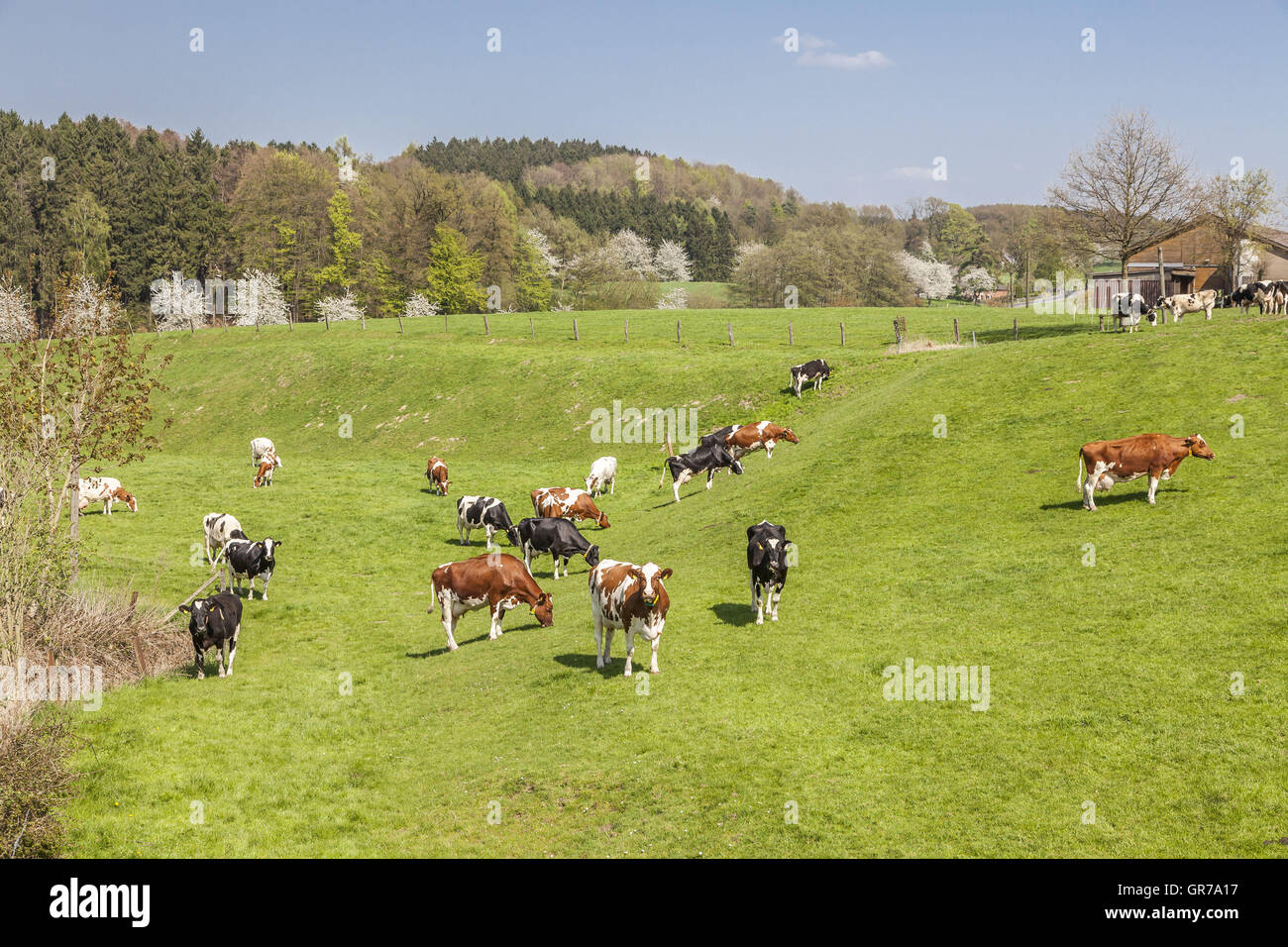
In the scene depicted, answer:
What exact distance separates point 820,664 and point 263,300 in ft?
354

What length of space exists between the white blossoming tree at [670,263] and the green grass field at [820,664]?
446 ft

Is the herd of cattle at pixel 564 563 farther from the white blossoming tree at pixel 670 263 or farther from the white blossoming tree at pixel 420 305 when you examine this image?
the white blossoming tree at pixel 670 263

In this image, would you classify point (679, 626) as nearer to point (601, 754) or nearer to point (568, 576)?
point (601, 754)

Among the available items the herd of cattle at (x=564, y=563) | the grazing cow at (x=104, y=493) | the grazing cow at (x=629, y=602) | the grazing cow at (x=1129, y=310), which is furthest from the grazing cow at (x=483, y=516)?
the grazing cow at (x=1129, y=310)

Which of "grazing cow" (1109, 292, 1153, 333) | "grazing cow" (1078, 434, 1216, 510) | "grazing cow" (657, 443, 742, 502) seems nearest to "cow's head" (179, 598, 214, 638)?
"grazing cow" (657, 443, 742, 502)

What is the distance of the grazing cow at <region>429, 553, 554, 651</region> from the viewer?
69.4 feet

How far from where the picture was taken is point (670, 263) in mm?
170875

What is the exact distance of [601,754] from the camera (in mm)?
14234

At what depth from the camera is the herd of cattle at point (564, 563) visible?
56.9ft

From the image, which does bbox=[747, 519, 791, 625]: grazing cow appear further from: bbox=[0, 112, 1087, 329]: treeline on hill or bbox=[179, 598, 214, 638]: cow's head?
bbox=[0, 112, 1087, 329]: treeline on hill

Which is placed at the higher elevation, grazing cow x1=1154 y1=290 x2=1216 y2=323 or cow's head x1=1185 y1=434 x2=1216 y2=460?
grazing cow x1=1154 y1=290 x2=1216 y2=323

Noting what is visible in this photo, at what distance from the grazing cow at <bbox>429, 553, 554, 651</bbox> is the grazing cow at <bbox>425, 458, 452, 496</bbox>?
18062 mm
